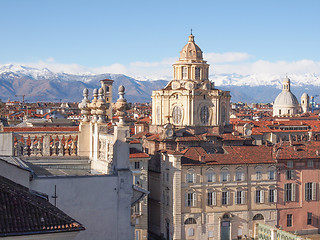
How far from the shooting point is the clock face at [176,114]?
2638 inches

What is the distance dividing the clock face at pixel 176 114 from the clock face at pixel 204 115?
2133 millimetres

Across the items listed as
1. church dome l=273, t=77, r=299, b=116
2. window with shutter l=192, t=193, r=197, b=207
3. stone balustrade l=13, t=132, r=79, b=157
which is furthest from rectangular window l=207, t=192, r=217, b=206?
church dome l=273, t=77, r=299, b=116

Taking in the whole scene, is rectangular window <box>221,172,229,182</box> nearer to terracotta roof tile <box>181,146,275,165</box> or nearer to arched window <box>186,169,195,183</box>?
terracotta roof tile <box>181,146,275,165</box>

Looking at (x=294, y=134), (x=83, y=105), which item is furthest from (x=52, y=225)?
(x=294, y=134)

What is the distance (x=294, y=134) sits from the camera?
320 feet

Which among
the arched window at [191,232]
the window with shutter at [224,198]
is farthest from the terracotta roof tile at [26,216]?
the window with shutter at [224,198]

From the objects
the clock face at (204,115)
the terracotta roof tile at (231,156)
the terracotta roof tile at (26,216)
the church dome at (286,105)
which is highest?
the church dome at (286,105)

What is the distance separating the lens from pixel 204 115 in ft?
221

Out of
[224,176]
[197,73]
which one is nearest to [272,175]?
[224,176]

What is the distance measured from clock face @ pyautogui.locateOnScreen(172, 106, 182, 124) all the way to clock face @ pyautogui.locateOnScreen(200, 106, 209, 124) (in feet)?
7.00

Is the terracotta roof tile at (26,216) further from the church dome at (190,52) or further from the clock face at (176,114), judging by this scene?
the church dome at (190,52)

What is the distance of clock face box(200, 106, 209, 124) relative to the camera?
220 ft

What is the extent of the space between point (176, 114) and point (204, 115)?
284cm

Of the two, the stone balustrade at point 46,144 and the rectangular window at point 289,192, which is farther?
the rectangular window at point 289,192
